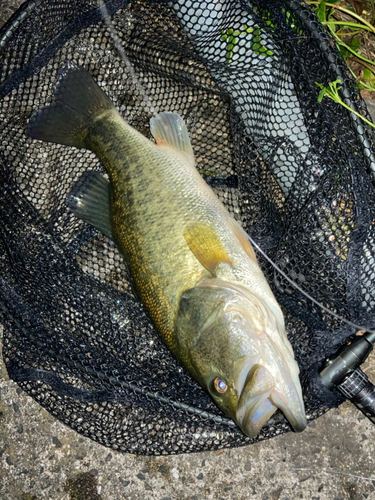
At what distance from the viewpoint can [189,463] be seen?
9.18 feet

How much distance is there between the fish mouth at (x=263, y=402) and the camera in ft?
5.96

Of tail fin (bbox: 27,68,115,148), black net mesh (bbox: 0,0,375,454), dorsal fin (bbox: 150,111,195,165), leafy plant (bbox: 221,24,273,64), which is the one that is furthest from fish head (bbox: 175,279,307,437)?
leafy plant (bbox: 221,24,273,64)

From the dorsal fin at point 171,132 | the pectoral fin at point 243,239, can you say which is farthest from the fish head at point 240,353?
the dorsal fin at point 171,132

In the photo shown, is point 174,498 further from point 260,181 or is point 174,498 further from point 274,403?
point 260,181

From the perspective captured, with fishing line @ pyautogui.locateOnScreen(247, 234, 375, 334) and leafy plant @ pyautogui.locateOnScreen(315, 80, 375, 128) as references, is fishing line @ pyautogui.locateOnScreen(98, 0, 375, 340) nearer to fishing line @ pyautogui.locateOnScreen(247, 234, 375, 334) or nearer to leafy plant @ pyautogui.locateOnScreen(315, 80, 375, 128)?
fishing line @ pyautogui.locateOnScreen(247, 234, 375, 334)

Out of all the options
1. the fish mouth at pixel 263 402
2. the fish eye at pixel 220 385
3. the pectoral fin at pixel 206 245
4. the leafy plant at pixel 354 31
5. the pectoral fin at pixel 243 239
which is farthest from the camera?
the leafy plant at pixel 354 31

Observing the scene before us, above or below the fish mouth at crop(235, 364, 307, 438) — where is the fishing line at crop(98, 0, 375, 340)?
above

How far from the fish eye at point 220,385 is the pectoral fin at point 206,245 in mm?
489

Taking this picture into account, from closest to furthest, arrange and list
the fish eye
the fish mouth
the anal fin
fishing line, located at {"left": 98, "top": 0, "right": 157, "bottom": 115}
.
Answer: the fish mouth < the fish eye < the anal fin < fishing line, located at {"left": 98, "top": 0, "right": 157, "bottom": 115}

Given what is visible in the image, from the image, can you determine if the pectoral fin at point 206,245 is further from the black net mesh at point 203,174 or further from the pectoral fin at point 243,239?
the black net mesh at point 203,174

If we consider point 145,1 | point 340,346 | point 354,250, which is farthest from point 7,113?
point 340,346

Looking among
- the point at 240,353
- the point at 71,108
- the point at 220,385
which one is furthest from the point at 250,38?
the point at 220,385

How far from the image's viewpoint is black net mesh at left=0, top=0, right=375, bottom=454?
7.32 ft

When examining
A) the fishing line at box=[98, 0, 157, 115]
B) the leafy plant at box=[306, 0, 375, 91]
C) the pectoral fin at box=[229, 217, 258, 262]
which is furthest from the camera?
the leafy plant at box=[306, 0, 375, 91]
